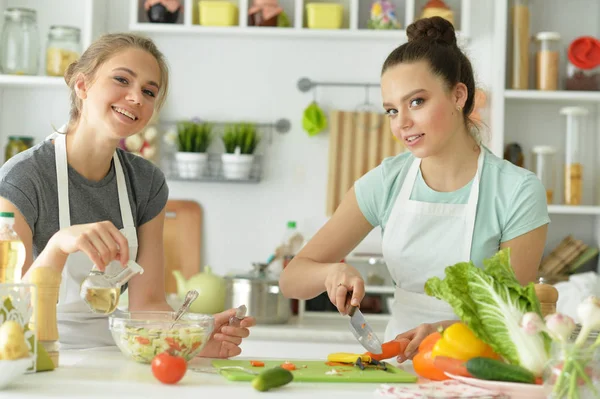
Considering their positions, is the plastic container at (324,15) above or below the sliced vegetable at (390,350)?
above

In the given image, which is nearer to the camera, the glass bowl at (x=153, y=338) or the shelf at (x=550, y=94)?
the glass bowl at (x=153, y=338)

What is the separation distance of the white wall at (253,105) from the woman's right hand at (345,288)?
199 centimetres

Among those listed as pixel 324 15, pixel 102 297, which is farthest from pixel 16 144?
pixel 102 297

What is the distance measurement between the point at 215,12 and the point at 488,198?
6.02 feet

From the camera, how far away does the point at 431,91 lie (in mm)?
1980

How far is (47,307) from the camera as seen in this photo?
142cm

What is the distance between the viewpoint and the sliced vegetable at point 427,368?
142 cm

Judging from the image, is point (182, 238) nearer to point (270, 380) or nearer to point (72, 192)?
point (72, 192)

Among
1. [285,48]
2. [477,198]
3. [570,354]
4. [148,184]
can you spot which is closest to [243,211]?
[285,48]

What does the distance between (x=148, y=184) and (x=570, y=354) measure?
1269 mm

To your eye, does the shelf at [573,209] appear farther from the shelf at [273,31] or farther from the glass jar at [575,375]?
the glass jar at [575,375]

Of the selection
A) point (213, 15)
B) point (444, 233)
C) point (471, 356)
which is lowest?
point (471, 356)

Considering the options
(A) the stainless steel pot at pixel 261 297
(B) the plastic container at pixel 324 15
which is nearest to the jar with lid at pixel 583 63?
(B) the plastic container at pixel 324 15

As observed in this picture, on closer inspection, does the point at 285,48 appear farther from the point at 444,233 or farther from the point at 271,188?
the point at 444,233
